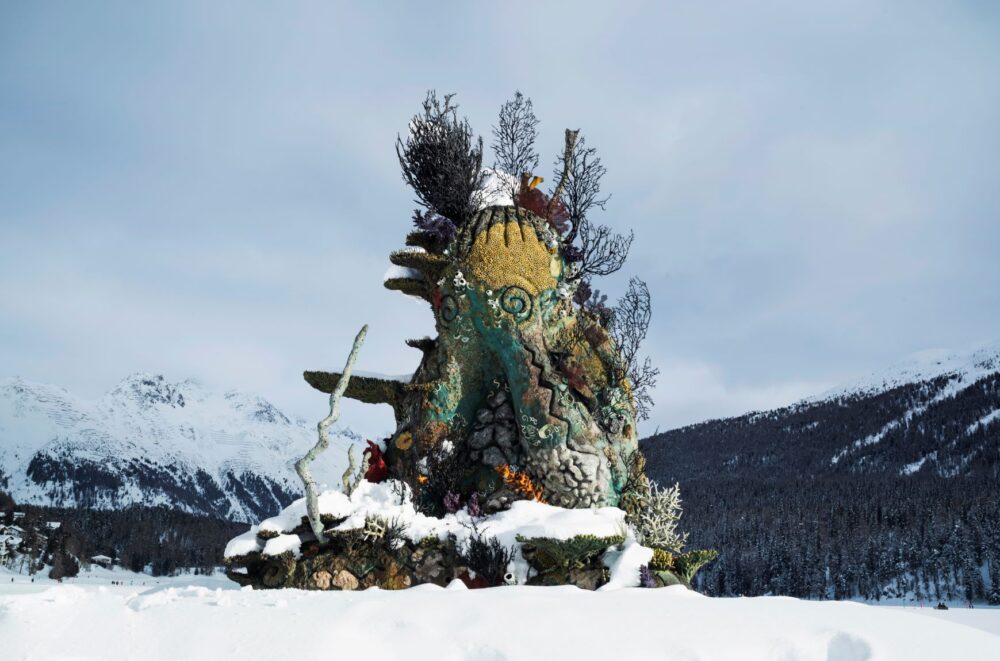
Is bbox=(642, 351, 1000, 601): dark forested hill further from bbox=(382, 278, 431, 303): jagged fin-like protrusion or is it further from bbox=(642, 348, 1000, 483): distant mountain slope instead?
bbox=(382, 278, 431, 303): jagged fin-like protrusion

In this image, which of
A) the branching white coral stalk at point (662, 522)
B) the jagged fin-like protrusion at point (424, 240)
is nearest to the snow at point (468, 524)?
the branching white coral stalk at point (662, 522)

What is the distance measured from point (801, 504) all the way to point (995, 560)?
3434 centimetres

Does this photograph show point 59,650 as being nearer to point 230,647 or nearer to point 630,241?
point 230,647

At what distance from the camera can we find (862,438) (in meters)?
157

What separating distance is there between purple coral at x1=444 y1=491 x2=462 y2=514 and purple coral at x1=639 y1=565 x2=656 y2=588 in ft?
11.1

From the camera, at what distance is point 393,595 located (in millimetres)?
7742

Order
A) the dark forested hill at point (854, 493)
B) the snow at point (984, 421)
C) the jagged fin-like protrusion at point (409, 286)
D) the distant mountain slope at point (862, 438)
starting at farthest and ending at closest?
the snow at point (984, 421) < the distant mountain slope at point (862, 438) < the dark forested hill at point (854, 493) < the jagged fin-like protrusion at point (409, 286)

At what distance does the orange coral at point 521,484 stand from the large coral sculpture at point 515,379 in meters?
0.15

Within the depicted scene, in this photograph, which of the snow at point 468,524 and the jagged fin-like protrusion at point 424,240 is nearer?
the snow at point 468,524

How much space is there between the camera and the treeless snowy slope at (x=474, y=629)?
594 centimetres

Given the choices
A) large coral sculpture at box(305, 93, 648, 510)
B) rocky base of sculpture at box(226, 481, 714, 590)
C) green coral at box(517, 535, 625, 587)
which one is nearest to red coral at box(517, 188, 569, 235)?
large coral sculpture at box(305, 93, 648, 510)

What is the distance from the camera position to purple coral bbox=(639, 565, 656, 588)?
10172 millimetres

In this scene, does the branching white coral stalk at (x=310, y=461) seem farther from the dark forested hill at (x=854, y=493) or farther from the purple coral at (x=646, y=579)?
the dark forested hill at (x=854, y=493)

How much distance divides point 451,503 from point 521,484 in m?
1.21
